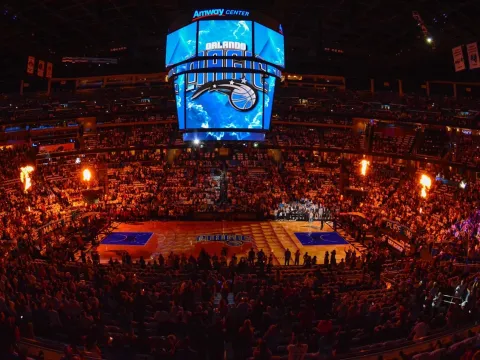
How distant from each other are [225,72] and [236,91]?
5.90 feet

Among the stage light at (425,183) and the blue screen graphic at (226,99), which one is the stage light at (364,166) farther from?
the blue screen graphic at (226,99)

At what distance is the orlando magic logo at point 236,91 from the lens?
32719 mm

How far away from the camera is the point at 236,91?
3291cm

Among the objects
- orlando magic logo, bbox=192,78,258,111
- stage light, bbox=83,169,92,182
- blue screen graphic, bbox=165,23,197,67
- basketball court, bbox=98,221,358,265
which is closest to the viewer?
basketball court, bbox=98,221,358,265

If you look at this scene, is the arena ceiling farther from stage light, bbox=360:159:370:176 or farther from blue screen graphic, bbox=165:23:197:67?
stage light, bbox=360:159:370:176

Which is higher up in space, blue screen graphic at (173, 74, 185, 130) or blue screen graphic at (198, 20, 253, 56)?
blue screen graphic at (198, 20, 253, 56)

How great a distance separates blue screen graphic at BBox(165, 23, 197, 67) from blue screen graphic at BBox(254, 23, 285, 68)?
14.9 feet

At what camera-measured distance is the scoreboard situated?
3117cm

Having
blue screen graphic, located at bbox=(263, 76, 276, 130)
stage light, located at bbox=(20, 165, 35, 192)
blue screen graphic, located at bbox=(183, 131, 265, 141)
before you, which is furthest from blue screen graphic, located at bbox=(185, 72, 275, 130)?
stage light, located at bbox=(20, 165, 35, 192)

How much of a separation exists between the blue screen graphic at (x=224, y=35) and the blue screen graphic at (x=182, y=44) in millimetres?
607

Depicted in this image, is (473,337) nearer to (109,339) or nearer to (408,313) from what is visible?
(408,313)

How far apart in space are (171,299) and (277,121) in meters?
38.7

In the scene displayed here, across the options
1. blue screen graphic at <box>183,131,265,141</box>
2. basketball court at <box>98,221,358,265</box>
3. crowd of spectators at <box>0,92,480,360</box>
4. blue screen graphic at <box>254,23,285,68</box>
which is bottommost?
basketball court at <box>98,221,358,265</box>

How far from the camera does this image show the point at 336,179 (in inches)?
1709
